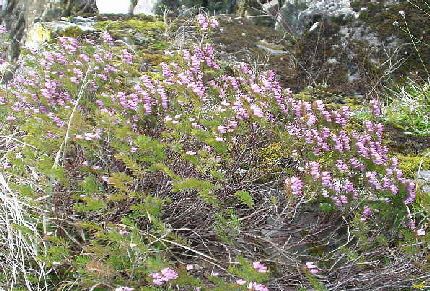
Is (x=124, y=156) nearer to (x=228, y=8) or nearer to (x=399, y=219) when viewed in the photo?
(x=399, y=219)

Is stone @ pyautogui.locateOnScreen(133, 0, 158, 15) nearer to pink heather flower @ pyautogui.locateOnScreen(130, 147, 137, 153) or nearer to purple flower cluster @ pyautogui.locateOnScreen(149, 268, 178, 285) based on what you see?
pink heather flower @ pyautogui.locateOnScreen(130, 147, 137, 153)

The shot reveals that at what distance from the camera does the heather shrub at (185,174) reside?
216 cm

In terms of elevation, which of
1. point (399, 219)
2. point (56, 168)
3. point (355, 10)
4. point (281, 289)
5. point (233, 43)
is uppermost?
point (355, 10)

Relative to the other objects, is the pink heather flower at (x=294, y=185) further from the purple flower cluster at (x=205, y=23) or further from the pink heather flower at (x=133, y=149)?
the purple flower cluster at (x=205, y=23)

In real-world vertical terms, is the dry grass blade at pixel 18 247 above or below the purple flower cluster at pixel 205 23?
below

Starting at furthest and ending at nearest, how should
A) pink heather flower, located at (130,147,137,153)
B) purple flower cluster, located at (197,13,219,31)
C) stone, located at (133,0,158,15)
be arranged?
stone, located at (133,0,158,15), purple flower cluster, located at (197,13,219,31), pink heather flower, located at (130,147,137,153)

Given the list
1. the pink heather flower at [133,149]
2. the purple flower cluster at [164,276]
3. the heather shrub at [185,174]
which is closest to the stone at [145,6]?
the heather shrub at [185,174]

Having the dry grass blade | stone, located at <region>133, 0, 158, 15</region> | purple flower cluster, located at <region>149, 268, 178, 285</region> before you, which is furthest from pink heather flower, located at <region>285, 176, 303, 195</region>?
stone, located at <region>133, 0, 158, 15</region>

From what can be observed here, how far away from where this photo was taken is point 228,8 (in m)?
11.4

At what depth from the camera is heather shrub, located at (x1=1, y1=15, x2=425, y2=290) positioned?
2.16 m

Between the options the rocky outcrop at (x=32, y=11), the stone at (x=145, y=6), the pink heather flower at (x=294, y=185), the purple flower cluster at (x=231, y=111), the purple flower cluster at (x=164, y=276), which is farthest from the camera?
the stone at (x=145, y=6)

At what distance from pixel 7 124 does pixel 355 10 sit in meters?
4.31

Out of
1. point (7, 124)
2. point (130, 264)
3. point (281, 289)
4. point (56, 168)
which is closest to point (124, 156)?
point (56, 168)

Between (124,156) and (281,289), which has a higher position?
(124,156)
